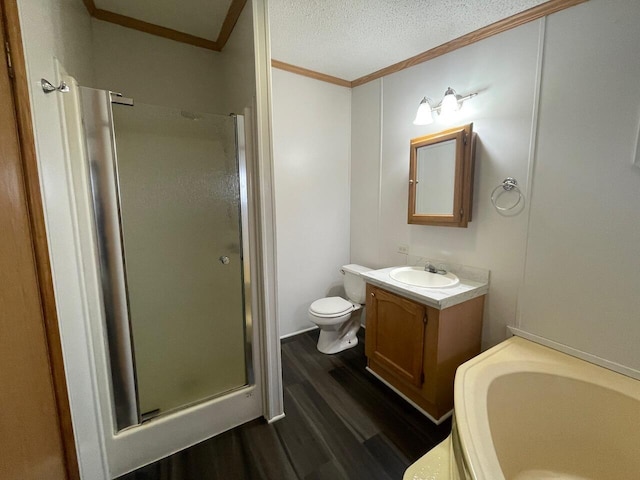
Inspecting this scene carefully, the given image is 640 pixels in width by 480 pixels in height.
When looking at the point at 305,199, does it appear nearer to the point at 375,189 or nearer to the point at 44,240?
the point at 375,189

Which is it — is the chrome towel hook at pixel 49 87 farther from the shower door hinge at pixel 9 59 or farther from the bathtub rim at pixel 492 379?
the bathtub rim at pixel 492 379

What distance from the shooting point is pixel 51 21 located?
1031mm

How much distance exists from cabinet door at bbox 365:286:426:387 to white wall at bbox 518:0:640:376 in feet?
2.32

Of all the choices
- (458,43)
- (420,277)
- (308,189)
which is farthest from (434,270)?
(458,43)

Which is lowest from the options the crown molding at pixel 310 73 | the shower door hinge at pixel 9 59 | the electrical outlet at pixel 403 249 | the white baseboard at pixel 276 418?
the white baseboard at pixel 276 418

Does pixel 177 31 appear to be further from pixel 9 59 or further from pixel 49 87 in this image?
pixel 9 59

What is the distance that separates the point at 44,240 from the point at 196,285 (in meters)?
0.86

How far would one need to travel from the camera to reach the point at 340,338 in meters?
2.51

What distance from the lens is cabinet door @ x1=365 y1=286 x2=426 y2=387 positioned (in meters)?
1.72

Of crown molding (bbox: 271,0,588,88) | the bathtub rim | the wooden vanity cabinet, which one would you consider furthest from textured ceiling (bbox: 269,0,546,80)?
the bathtub rim

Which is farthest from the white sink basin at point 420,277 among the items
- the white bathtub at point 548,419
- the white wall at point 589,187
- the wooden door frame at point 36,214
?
the wooden door frame at point 36,214

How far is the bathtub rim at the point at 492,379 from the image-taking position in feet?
3.03

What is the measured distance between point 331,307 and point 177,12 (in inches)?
93.5

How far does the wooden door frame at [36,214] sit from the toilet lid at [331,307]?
160 cm
